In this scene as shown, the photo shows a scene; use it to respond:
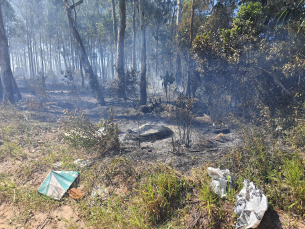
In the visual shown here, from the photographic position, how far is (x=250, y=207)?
218cm

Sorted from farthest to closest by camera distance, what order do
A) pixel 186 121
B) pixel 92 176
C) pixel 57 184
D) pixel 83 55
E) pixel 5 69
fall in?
pixel 83 55 < pixel 5 69 < pixel 186 121 < pixel 92 176 < pixel 57 184

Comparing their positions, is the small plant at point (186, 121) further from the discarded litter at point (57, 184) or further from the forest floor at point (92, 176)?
the discarded litter at point (57, 184)

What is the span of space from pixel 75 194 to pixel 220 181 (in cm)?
253

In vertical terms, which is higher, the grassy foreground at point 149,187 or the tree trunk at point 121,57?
the tree trunk at point 121,57

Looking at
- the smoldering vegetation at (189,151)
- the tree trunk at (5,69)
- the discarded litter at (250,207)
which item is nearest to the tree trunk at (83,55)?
the smoldering vegetation at (189,151)

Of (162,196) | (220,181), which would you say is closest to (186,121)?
(220,181)

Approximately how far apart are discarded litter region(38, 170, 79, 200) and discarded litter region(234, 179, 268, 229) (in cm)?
292

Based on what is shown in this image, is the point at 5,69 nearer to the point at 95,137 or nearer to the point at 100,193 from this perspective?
the point at 95,137

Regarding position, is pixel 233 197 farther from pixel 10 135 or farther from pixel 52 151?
pixel 10 135

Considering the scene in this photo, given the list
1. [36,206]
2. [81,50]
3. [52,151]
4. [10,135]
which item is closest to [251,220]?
[36,206]

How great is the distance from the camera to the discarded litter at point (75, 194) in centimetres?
325

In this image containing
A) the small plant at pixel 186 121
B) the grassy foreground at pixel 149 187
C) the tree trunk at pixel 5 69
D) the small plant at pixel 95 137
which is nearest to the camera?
the grassy foreground at pixel 149 187

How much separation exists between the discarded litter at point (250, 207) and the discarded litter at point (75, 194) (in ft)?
8.41

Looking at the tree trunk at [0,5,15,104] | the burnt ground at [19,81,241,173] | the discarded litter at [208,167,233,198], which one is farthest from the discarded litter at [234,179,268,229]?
the tree trunk at [0,5,15,104]
